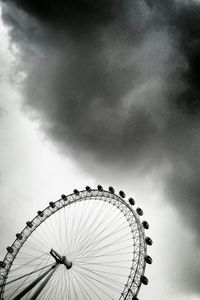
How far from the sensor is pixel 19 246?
121ft

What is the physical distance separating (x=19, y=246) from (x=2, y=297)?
272 inches

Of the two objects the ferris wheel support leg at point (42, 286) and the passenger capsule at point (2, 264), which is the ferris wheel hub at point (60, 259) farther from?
the passenger capsule at point (2, 264)

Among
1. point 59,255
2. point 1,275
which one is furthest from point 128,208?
point 1,275

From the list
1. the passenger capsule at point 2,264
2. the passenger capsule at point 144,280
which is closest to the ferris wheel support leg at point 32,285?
the passenger capsule at point 2,264

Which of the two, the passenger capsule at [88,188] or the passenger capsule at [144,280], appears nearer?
the passenger capsule at [144,280]

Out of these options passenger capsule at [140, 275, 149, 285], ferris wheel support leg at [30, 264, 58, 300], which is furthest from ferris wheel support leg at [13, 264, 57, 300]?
passenger capsule at [140, 275, 149, 285]

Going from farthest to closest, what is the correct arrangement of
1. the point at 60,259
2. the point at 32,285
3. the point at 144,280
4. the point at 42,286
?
the point at 60,259, the point at 42,286, the point at 32,285, the point at 144,280

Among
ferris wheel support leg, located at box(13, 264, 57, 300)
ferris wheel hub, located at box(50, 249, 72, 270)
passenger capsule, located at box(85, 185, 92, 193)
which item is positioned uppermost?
passenger capsule, located at box(85, 185, 92, 193)

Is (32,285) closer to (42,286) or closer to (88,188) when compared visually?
(42,286)

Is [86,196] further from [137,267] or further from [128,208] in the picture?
[137,267]

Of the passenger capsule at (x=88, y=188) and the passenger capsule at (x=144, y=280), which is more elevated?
the passenger capsule at (x=88, y=188)

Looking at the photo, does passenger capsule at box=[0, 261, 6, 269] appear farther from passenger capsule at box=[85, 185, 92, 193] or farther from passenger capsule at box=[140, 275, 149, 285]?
passenger capsule at box=[140, 275, 149, 285]

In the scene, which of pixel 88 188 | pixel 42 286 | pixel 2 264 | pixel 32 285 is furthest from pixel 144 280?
pixel 2 264

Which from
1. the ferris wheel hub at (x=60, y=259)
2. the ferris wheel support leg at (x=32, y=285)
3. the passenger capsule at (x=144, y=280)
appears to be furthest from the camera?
the ferris wheel hub at (x=60, y=259)
